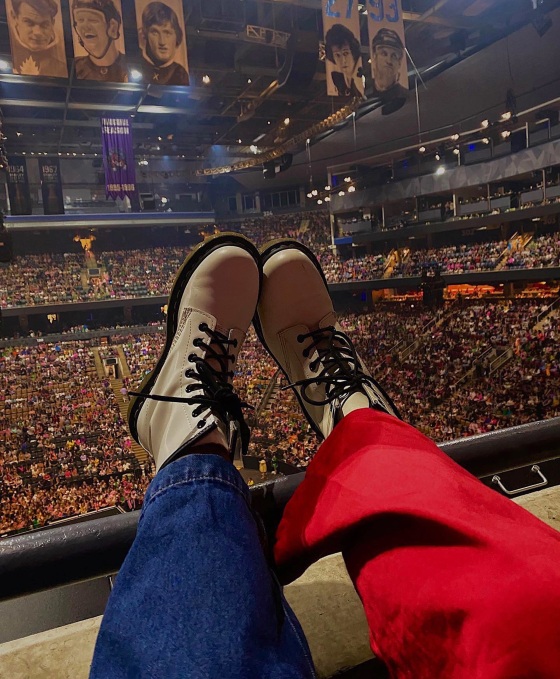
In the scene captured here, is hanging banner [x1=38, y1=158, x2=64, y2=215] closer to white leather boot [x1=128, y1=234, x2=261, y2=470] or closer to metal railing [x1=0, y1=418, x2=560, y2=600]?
white leather boot [x1=128, y1=234, x2=261, y2=470]

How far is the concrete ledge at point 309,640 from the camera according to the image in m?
0.43

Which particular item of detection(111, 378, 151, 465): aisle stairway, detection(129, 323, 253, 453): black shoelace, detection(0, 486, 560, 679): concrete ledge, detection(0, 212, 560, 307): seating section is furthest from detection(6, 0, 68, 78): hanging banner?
detection(0, 212, 560, 307): seating section

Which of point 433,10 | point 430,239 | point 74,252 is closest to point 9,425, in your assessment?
point 74,252

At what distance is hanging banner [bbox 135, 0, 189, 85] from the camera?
3125mm

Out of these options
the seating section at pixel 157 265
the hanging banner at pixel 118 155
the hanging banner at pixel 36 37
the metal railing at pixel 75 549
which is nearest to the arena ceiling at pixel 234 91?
the hanging banner at pixel 118 155

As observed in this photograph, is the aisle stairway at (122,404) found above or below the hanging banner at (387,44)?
below

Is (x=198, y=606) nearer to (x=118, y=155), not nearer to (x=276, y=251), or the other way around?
(x=276, y=251)

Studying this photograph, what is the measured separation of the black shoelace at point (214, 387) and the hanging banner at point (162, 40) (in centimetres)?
319

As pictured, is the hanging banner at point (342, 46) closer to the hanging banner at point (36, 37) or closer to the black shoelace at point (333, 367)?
the hanging banner at point (36, 37)

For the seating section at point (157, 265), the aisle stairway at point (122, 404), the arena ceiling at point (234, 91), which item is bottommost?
the aisle stairway at point (122, 404)

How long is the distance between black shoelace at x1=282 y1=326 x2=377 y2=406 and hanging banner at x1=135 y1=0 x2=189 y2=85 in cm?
318

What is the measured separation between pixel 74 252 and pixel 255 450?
23.5ft

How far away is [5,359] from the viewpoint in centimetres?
620

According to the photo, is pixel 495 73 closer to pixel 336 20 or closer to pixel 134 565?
pixel 336 20
